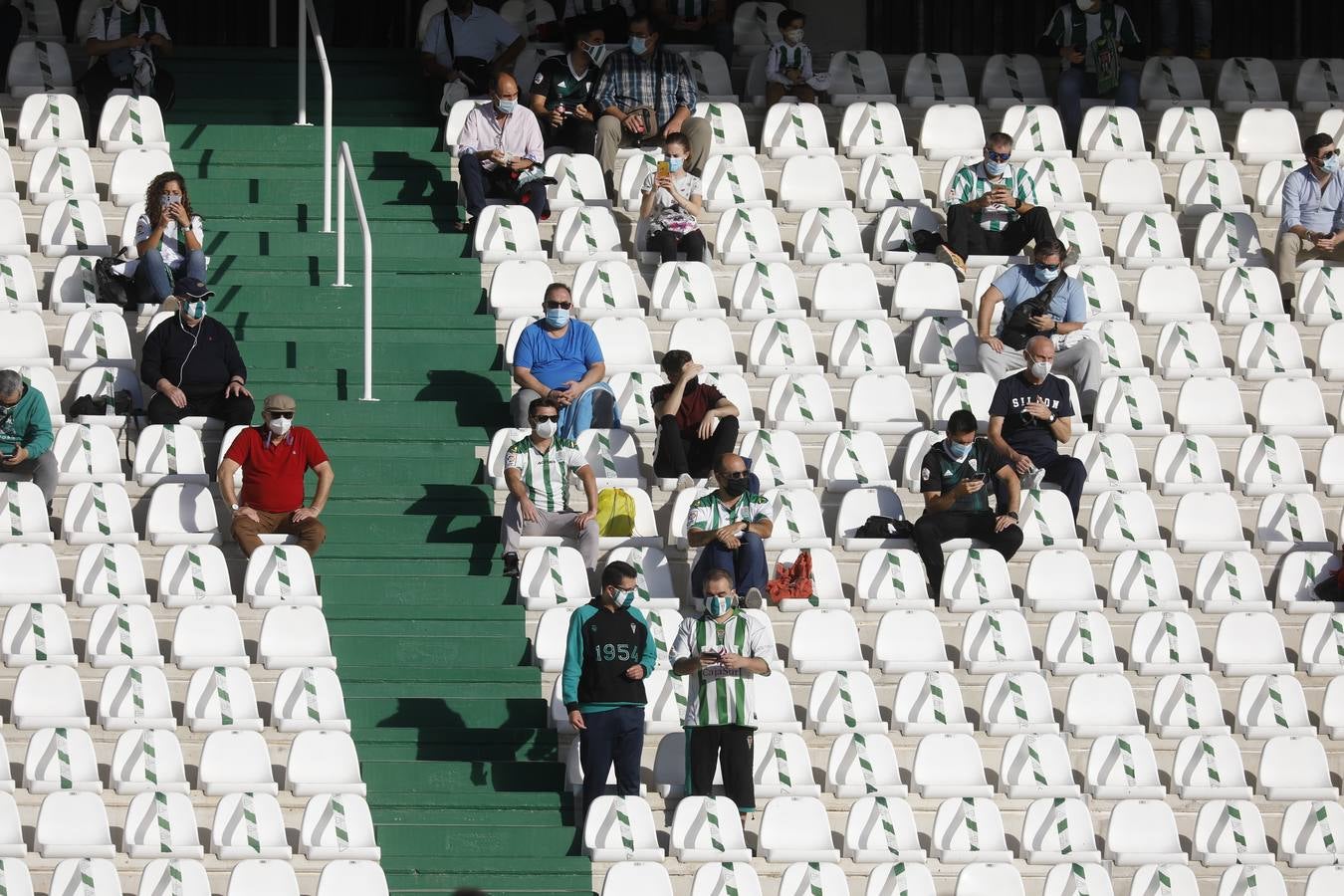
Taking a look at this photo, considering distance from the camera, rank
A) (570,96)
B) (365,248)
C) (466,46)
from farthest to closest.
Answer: (466,46), (570,96), (365,248)

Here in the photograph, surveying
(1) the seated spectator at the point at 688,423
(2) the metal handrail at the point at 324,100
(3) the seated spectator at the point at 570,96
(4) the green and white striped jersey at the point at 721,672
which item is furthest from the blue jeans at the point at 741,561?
(3) the seated spectator at the point at 570,96

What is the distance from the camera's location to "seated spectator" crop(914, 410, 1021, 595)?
15.8m

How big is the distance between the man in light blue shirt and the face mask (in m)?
5.82

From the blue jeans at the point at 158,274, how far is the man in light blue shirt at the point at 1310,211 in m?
6.76

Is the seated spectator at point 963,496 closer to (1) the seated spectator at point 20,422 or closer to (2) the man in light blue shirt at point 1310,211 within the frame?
(2) the man in light blue shirt at point 1310,211

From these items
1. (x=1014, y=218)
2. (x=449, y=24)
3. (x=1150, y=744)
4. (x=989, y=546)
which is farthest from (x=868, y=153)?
(x=1150, y=744)

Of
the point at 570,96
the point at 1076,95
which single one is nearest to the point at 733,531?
the point at 570,96

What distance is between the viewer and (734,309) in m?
17.6

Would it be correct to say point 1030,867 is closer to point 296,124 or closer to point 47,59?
point 296,124

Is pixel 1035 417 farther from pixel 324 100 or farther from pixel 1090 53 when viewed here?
pixel 324 100

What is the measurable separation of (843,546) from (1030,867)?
2.39 metres

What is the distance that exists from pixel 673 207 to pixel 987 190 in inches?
78.9

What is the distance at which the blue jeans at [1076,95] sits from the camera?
19.7 meters

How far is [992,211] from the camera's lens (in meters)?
18.3
